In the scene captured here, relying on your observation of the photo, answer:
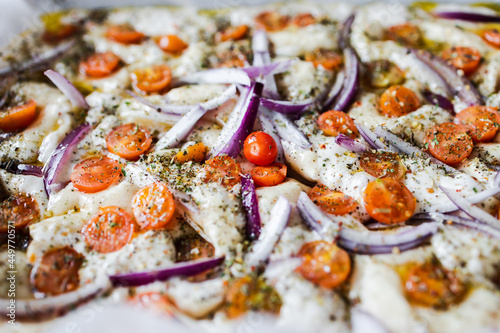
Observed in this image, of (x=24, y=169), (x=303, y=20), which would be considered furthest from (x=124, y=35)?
(x=303, y=20)

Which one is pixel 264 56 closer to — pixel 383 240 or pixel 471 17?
pixel 383 240

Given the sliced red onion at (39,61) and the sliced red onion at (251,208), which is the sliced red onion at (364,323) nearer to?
the sliced red onion at (251,208)

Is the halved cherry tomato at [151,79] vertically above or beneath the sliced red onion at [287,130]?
above

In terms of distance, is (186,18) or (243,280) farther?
(186,18)

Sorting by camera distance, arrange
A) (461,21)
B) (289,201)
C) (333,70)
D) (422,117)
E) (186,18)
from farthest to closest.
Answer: (186,18) → (461,21) → (333,70) → (422,117) → (289,201)

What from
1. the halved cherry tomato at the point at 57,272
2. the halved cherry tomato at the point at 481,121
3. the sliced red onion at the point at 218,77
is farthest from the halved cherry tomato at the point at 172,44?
the halved cherry tomato at the point at 481,121

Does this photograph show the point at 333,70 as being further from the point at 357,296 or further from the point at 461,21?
the point at 357,296

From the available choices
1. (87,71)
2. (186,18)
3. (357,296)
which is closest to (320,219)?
(357,296)
